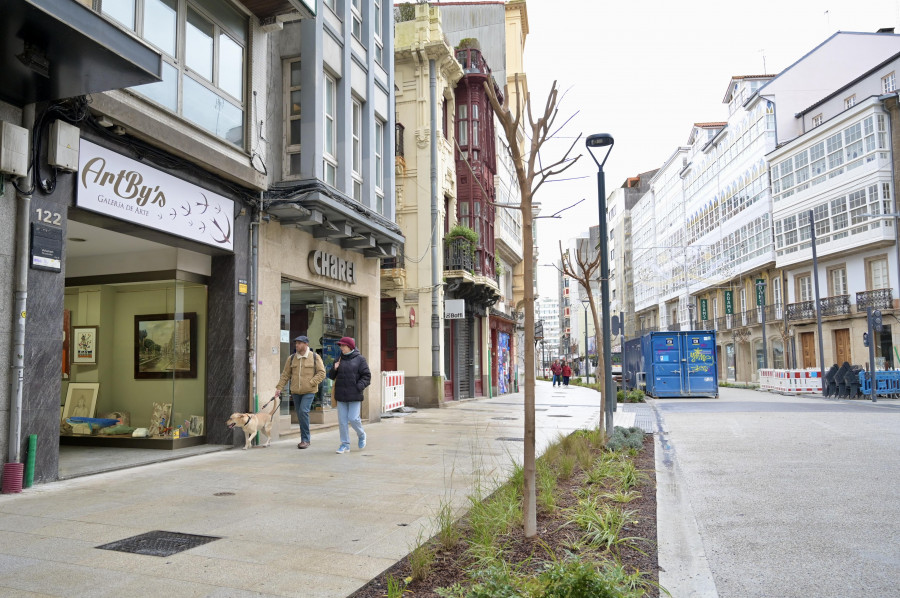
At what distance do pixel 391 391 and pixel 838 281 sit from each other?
35457 mm

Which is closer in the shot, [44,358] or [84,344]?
[44,358]

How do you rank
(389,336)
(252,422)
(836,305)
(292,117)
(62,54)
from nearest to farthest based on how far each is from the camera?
1. (62,54)
2. (252,422)
3. (292,117)
4. (389,336)
5. (836,305)

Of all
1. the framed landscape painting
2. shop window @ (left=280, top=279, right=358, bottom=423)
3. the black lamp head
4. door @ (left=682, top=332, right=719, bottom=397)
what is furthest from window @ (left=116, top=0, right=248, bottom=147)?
door @ (left=682, top=332, right=719, bottom=397)

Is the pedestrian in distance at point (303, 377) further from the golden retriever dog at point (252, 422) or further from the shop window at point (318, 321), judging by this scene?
the shop window at point (318, 321)

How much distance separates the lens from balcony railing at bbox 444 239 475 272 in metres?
24.9

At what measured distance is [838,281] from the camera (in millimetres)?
42938

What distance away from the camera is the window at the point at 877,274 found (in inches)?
1533

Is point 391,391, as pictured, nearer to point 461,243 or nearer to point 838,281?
point 461,243

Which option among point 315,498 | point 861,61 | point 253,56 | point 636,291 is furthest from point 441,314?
point 636,291

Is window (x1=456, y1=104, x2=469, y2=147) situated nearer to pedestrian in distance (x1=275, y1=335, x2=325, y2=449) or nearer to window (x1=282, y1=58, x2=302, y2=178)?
window (x1=282, y1=58, x2=302, y2=178)

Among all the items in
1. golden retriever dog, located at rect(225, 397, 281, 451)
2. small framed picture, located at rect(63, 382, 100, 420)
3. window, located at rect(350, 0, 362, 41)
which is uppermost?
window, located at rect(350, 0, 362, 41)

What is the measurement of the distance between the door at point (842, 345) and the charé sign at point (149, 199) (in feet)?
135

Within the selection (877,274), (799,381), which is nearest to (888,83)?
(877,274)

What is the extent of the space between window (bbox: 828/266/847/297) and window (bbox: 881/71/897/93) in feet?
34.7
